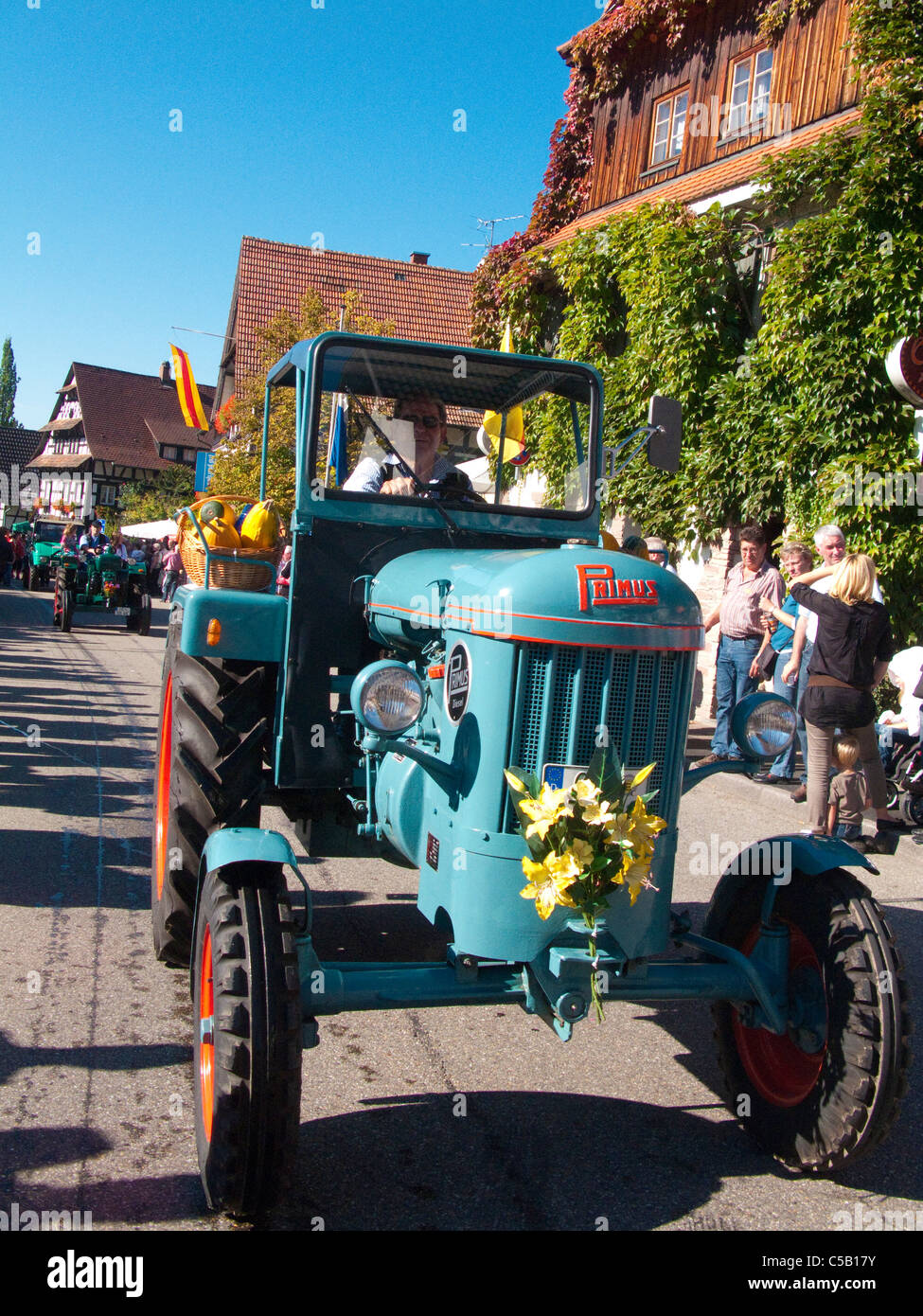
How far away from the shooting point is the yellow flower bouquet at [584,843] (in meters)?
2.62

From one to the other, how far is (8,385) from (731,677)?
88.2 metres

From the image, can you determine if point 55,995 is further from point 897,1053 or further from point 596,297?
point 596,297

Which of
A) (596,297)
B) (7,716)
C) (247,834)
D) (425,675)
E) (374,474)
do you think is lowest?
(7,716)

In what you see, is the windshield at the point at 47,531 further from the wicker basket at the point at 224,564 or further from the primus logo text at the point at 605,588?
the primus logo text at the point at 605,588

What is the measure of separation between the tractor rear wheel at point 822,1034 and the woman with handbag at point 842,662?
3430 millimetres

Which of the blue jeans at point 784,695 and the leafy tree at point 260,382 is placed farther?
the leafy tree at point 260,382

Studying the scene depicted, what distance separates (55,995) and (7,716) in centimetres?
645

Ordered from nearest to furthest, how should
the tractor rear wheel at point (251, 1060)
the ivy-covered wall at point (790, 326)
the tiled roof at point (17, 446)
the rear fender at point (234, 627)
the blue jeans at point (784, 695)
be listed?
the tractor rear wheel at point (251, 1060) < the rear fender at point (234, 627) < the blue jeans at point (784, 695) < the ivy-covered wall at point (790, 326) < the tiled roof at point (17, 446)

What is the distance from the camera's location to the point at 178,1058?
344cm

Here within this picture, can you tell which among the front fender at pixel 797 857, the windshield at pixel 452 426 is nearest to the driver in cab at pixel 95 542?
the windshield at pixel 452 426

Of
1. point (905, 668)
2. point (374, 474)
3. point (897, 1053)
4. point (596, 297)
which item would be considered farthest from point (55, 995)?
point (596, 297)

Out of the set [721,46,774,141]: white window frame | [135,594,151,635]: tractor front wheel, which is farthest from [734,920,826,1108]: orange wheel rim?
[135,594,151,635]: tractor front wheel

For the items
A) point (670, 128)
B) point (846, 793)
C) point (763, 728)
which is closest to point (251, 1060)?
point (763, 728)
